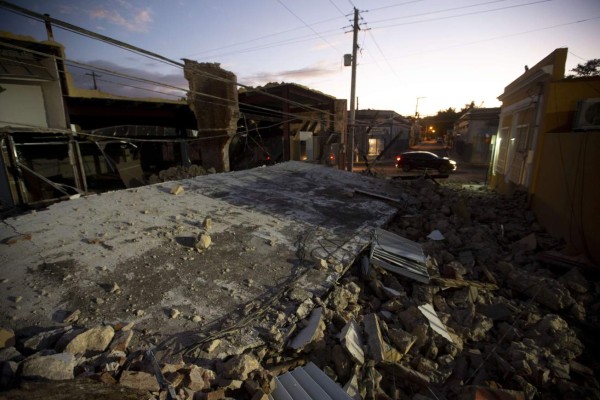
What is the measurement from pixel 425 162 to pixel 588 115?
1394 cm

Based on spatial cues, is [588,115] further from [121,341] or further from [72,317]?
[72,317]

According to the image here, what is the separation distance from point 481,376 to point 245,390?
2.56m

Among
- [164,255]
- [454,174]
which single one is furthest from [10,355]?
[454,174]

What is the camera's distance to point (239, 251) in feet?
14.0

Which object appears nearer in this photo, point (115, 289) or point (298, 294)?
point (115, 289)

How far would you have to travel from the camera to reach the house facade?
230 inches

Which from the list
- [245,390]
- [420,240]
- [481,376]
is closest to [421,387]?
[481,376]

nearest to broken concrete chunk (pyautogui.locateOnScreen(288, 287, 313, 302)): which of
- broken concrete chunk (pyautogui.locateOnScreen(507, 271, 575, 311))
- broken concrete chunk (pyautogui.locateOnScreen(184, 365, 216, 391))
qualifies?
broken concrete chunk (pyautogui.locateOnScreen(184, 365, 216, 391))

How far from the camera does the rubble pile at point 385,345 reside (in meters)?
2.17

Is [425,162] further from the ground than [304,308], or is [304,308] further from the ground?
[425,162]

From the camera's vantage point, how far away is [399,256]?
15.4 ft

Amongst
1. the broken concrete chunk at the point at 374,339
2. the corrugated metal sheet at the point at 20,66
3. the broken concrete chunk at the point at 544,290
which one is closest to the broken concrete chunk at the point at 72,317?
the broken concrete chunk at the point at 374,339

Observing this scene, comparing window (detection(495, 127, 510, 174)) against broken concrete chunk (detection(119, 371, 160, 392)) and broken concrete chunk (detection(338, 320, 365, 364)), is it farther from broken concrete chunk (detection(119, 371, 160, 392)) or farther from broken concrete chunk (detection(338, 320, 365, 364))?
broken concrete chunk (detection(119, 371, 160, 392))

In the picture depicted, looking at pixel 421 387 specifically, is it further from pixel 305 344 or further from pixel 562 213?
pixel 562 213
